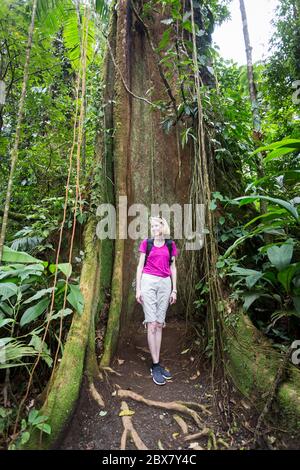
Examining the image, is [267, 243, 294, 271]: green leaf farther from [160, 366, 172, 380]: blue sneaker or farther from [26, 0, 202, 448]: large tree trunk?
[160, 366, 172, 380]: blue sneaker

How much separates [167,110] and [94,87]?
111 cm

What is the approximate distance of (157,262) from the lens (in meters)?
2.91

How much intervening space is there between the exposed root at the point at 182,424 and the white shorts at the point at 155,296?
794 millimetres

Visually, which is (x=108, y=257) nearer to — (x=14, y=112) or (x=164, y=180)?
(x=164, y=180)

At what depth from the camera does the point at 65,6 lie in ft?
14.3

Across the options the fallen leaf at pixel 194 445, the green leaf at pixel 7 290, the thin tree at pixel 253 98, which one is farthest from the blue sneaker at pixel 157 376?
the thin tree at pixel 253 98

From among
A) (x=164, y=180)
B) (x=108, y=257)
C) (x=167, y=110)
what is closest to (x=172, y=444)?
(x=108, y=257)

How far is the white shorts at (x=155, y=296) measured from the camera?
9.17ft

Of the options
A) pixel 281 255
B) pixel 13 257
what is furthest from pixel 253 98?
pixel 13 257

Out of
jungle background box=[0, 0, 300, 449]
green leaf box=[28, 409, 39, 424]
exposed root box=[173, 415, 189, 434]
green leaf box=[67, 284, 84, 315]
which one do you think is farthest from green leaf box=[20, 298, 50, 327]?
exposed root box=[173, 415, 189, 434]

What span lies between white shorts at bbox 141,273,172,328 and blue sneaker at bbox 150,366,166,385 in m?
0.41

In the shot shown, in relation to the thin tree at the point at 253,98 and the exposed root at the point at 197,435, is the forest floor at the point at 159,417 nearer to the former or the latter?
the exposed root at the point at 197,435

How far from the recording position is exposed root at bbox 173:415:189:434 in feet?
6.93

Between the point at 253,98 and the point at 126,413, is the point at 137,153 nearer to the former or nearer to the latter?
the point at 253,98
